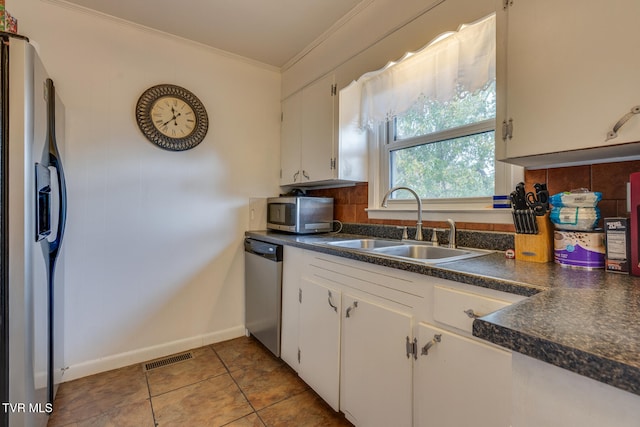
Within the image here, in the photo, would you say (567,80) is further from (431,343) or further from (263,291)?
(263,291)

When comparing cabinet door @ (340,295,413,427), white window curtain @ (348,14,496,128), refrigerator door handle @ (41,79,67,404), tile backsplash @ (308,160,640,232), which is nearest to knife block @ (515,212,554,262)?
tile backsplash @ (308,160,640,232)

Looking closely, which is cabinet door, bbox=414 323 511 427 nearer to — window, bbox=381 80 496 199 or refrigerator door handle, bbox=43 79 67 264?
window, bbox=381 80 496 199

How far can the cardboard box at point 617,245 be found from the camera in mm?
983

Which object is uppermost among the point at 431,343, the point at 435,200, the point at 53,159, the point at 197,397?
the point at 53,159

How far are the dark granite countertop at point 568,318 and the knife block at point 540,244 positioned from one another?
0.11 metres

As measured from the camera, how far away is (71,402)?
5.49ft

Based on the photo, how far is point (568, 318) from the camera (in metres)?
0.55

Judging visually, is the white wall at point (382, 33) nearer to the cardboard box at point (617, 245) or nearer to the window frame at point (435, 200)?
the window frame at point (435, 200)

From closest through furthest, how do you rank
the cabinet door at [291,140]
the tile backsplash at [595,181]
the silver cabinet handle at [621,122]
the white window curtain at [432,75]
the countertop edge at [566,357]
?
the countertop edge at [566,357] < the silver cabinet handle at [621,122] < the tile backsplash at [595,181] < the white window curtain at [432,75] < the cabinet door at [291,140]

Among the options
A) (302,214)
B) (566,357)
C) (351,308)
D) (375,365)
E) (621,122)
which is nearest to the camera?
(566,357)

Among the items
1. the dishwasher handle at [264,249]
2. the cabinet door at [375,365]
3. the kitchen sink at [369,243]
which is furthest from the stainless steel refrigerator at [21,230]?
the kitchen sink at [369,243]

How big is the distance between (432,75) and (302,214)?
4.09 ft

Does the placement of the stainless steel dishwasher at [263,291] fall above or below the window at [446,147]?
below

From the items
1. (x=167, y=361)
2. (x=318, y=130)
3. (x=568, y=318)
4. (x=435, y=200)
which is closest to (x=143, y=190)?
(x=167, y=361)
